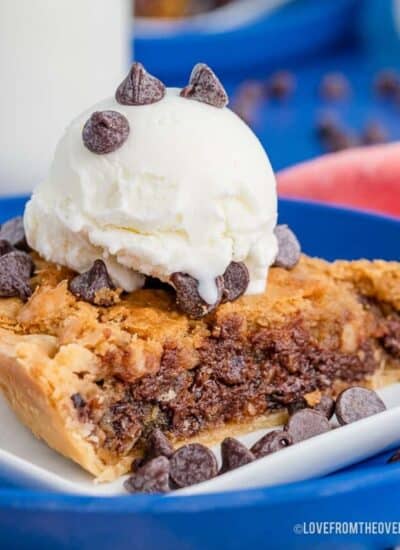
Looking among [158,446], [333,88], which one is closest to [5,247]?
[158,446]

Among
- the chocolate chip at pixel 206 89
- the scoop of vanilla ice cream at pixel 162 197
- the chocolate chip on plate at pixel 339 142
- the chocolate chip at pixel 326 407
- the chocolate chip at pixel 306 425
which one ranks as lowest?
the chocolate chip on plate at pixel 339 142

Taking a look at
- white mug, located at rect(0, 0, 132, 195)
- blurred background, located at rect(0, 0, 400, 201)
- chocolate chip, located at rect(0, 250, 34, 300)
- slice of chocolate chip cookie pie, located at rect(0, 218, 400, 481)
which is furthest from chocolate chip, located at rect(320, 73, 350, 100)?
chocolate chip, located at rect(0, 250, 34, 300)

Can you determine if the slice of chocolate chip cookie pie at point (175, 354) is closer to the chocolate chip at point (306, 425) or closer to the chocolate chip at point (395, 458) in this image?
the chocolate chip at point (306, 425)

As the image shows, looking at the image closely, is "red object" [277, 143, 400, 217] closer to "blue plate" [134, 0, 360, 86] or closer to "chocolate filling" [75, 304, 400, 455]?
"chocolate filling" [75, 304, 400, 455]

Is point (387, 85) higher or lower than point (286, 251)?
lower

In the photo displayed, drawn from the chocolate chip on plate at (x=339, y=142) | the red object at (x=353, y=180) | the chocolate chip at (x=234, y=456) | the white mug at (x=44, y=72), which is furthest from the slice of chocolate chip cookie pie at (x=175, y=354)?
the chocolate chip on plate at (x=339, y=142)

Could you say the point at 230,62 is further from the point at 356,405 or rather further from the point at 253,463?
the point at 253,463
